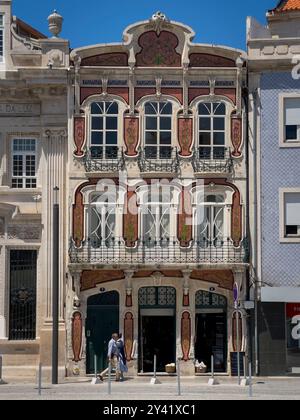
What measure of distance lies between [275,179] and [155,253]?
16.8 ft

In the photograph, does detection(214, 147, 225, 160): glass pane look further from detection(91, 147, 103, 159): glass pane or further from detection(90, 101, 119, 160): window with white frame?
detection(91, 147, 103, 159): glass pane

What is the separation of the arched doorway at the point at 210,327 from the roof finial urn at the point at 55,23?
431 inches

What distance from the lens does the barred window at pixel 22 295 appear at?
40.0m

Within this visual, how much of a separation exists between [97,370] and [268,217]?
→ 828 centimetres

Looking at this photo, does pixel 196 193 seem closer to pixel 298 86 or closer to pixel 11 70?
pixel 298 86

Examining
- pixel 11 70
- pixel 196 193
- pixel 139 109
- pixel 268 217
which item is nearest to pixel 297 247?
pixel 268 217

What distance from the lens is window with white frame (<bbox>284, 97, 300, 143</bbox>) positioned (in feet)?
131

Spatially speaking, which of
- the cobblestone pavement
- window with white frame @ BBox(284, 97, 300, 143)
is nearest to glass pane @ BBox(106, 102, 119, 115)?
window with white frame @ BBox(284, 97, 300, 143)

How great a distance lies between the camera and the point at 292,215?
3959 cm

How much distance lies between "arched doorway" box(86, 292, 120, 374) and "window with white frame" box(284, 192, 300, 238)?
6639 mm

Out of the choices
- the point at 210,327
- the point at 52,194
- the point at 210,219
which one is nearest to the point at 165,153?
the point at 210,219

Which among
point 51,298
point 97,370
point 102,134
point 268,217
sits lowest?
point 97,370

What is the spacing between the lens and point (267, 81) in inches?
1577

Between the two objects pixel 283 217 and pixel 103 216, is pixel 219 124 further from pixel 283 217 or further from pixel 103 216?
pixel 103 216
